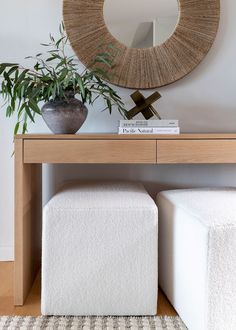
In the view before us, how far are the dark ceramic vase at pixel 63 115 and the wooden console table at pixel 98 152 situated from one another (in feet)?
0.29

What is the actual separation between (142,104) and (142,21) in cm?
46

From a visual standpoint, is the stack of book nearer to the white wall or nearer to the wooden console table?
the wooden console table

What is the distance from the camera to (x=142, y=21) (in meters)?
1.60

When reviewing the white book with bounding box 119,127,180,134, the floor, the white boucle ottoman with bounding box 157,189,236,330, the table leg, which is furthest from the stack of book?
the floor

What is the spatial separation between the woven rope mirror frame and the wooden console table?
51cm

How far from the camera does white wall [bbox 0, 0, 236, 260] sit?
1.67m

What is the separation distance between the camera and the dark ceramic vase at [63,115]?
1271 mm

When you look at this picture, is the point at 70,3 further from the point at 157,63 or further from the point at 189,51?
the point at 189,51

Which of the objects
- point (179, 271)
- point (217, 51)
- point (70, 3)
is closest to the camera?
point (179, 271)

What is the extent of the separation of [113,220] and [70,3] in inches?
45.4

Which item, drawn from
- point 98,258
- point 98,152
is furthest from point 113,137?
point 98,258

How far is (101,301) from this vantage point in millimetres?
1118

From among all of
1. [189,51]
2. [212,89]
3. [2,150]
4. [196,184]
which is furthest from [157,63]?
[2,150]

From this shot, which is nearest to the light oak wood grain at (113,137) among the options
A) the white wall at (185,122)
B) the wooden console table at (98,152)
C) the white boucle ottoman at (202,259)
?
the wooden console table at (98,152)
